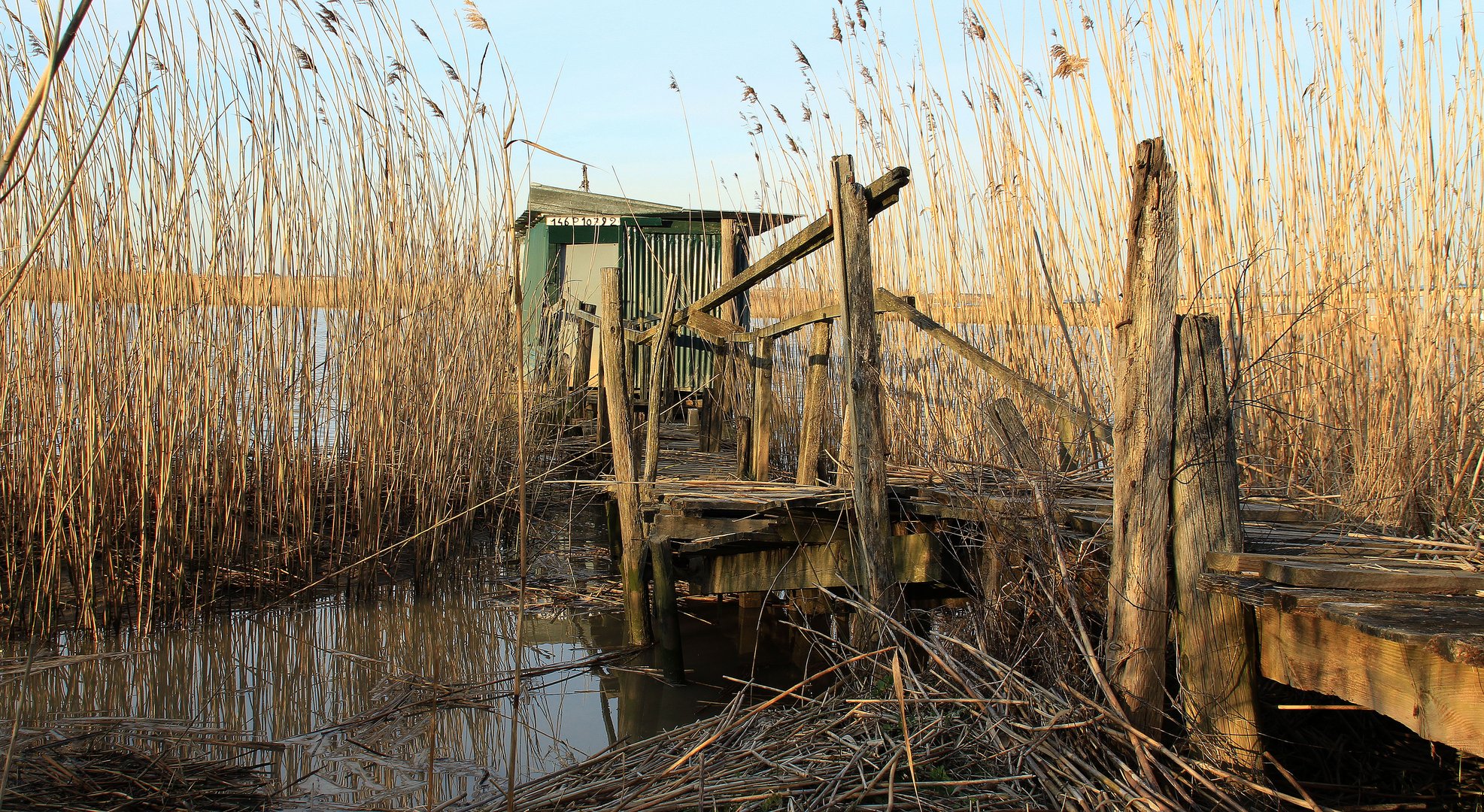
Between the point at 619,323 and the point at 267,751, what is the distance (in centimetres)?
219

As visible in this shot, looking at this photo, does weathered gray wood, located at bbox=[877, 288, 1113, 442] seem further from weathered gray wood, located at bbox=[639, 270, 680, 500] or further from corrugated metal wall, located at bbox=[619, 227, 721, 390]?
corrugated metal wall, located at bbox=[619, 227, 721, 390]

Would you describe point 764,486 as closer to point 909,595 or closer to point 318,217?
point 909,595

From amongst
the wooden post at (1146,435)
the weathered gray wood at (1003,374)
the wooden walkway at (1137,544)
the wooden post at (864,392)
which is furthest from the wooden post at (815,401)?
the wooden post at (1146,435)

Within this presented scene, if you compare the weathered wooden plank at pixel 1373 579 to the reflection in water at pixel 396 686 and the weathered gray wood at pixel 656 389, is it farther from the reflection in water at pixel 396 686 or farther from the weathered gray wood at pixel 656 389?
→ the weathered gray wood at pixel 656 389

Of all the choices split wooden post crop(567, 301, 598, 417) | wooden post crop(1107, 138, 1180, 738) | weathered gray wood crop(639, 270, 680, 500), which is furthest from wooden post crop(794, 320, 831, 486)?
split wooden post crop(567, 301, 598, 417)


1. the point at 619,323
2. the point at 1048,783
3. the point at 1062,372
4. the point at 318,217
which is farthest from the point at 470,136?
the point at 1048,783

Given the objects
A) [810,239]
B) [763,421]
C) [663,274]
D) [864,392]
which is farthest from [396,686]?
[663,274]

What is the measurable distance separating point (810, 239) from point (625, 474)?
1.41 m

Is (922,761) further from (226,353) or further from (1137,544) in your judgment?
(226,353)

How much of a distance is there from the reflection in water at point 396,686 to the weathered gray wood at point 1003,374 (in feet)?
4.09

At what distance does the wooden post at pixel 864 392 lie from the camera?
10.2 feet

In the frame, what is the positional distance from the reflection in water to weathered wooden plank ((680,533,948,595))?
0.40 m

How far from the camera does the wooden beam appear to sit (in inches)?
125

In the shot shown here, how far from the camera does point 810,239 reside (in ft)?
11.4
